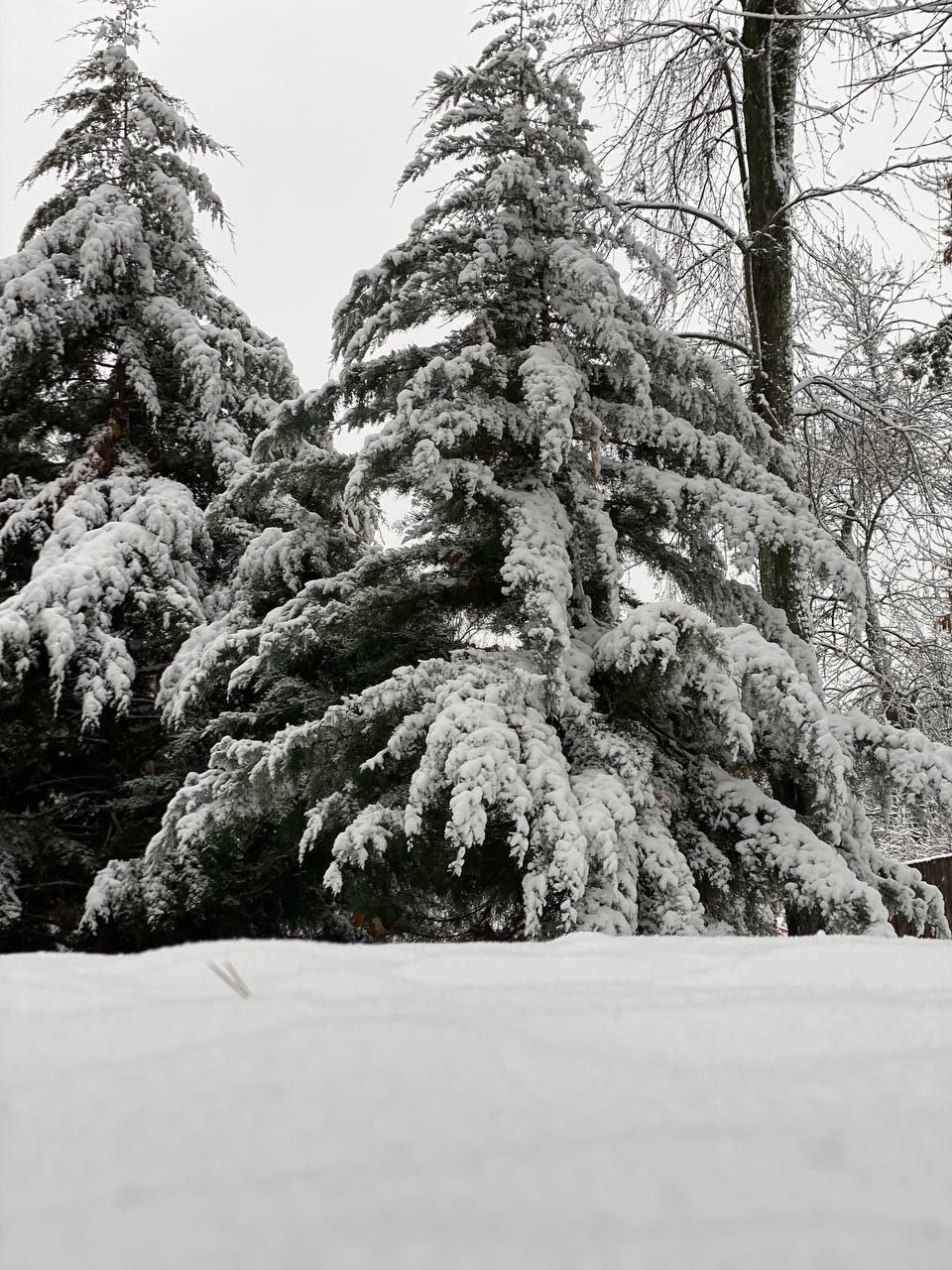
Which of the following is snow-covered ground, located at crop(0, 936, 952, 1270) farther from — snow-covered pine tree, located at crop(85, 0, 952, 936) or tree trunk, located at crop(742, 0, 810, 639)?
tree trunk, located at crop(742, 0, 810, 639)

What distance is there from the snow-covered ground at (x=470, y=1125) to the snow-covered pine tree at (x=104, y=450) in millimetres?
4084

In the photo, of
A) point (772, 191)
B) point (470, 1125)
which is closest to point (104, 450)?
point (772, 191)

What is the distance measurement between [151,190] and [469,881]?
5267mm

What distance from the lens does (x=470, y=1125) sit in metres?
0.66

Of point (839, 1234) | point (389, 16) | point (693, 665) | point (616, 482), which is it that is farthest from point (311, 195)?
point (839, 1234)

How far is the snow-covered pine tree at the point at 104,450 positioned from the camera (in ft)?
16.0

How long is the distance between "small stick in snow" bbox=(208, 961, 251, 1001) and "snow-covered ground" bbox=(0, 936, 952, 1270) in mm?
17

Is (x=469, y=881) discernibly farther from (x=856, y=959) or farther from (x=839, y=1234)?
(x=839, y=1234)

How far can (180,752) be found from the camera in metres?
5.01

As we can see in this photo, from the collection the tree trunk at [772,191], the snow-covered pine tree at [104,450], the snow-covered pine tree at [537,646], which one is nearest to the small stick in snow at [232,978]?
the snow-covered pine tree at [537,646]

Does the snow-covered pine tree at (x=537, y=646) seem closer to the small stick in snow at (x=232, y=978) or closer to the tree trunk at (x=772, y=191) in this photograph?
the tree trunk at (x=772, y=191)

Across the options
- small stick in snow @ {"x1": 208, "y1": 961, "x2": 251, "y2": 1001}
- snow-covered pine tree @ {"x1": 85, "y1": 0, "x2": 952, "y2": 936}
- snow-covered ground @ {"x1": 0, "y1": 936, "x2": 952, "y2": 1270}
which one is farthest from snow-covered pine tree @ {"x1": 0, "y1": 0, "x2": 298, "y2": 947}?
snow-covered ground @ {"x1": 0, "y1": 936, "x2": 952, "y2": 1270}

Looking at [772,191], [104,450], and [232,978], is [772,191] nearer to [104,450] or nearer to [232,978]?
[104,450]

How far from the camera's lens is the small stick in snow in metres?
0.98
